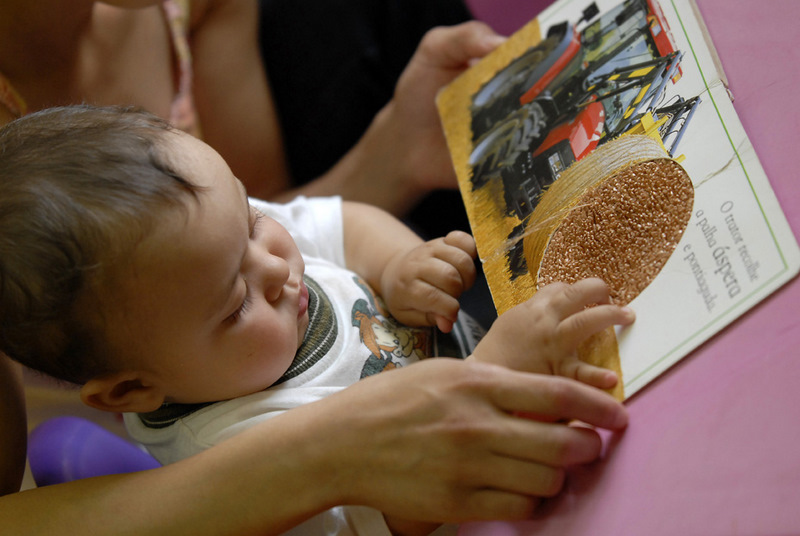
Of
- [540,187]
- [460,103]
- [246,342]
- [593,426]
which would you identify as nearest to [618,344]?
[593,426]

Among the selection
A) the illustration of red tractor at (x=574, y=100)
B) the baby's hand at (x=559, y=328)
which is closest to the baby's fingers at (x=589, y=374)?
the baby's hand at (x=559, y=328)

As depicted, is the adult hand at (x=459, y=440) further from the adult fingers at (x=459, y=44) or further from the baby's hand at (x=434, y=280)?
the adult fingers at (x=459, y=44)

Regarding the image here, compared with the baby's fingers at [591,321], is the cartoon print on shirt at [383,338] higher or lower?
lower

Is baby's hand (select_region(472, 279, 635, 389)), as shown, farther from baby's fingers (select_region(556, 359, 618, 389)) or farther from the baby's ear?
the baby's ear

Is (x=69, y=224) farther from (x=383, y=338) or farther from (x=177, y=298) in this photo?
(x=383, y=338)

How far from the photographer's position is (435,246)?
66 centimetres

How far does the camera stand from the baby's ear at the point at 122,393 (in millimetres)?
526

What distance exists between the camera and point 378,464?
467mm

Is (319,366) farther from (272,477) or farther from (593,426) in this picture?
(593,426)

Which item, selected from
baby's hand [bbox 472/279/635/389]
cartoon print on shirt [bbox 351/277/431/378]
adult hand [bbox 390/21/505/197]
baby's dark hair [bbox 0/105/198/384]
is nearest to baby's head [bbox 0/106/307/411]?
baby's dark hair [bbox 0/105/198/384]

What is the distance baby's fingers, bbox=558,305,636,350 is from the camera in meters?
0.45

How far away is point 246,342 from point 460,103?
1.38ft

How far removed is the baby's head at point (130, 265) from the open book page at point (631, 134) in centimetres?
23

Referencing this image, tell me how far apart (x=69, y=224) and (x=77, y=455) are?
39 cm
